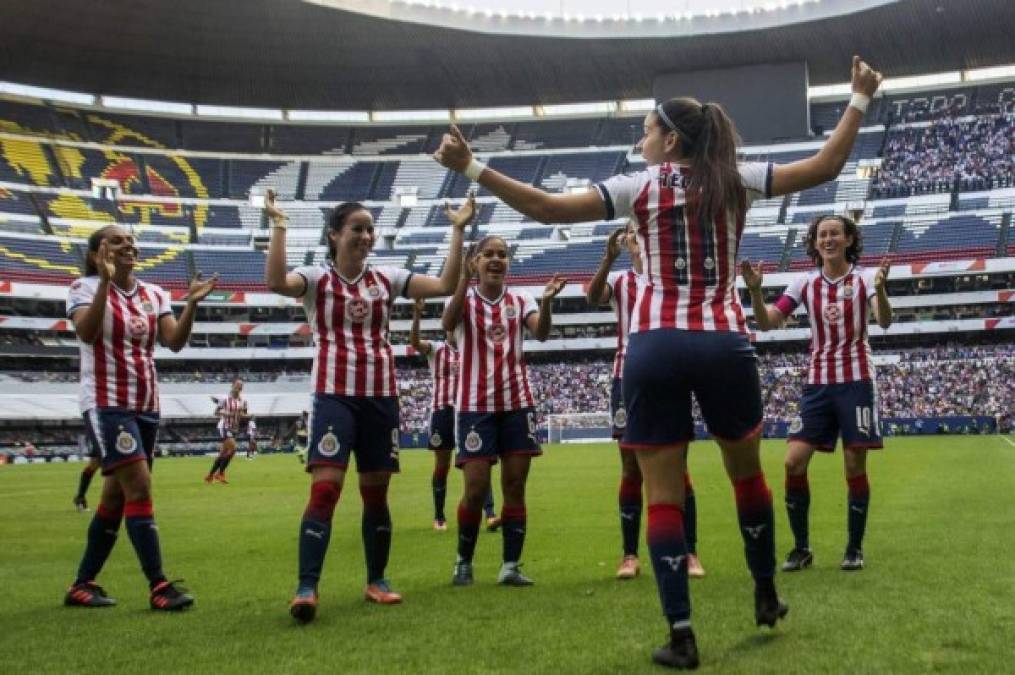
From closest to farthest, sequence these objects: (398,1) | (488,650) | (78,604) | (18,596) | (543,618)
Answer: (488,650)
(543,618)
(78,604)
(18,596)
(398,1)

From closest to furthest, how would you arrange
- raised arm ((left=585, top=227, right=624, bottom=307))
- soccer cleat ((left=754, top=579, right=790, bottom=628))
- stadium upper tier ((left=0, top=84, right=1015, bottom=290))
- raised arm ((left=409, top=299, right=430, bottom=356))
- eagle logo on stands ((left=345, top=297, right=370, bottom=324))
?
soccer cleat ((left=754, top=579, right=790, bottom=628)), raised arm ((left=585, top=227, right=624, bottom=307)), eagle logo on stands ((left=345, top=297, right=370, bottom=324)), raised arm ((left=409, top=299, right=430, bottom=356)), stadium upper tier ((left=0, top=84, right=1015, bottom=290))

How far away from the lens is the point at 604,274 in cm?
656

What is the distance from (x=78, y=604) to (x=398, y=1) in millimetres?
49281

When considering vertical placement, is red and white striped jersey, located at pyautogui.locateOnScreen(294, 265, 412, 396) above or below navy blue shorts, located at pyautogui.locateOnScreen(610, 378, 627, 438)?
above

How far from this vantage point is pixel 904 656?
4160mm

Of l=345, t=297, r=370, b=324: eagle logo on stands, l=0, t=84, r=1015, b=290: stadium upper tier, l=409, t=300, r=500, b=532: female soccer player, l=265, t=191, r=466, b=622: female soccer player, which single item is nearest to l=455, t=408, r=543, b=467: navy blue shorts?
l=265, t=191, r=466, b=622: female soccer player

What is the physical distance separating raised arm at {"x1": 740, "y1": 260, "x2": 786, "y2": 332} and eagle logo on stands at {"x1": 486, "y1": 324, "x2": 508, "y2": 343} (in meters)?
1.91

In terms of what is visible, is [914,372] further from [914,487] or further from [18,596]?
[18,596]

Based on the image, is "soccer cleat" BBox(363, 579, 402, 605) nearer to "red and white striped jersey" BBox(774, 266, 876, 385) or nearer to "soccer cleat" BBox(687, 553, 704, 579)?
"soccer cleat" BBox(687, 553, 704, 579)

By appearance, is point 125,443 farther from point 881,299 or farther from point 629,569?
point 881,299

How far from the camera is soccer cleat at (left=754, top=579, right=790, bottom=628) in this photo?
4.68 metres

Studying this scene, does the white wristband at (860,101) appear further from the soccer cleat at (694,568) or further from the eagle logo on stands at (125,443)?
the eagle logo on stands at (125,443)

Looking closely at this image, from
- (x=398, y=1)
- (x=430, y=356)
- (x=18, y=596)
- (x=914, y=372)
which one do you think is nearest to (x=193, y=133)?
(x=398, y=1)

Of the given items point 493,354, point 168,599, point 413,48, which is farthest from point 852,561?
point 413,48
